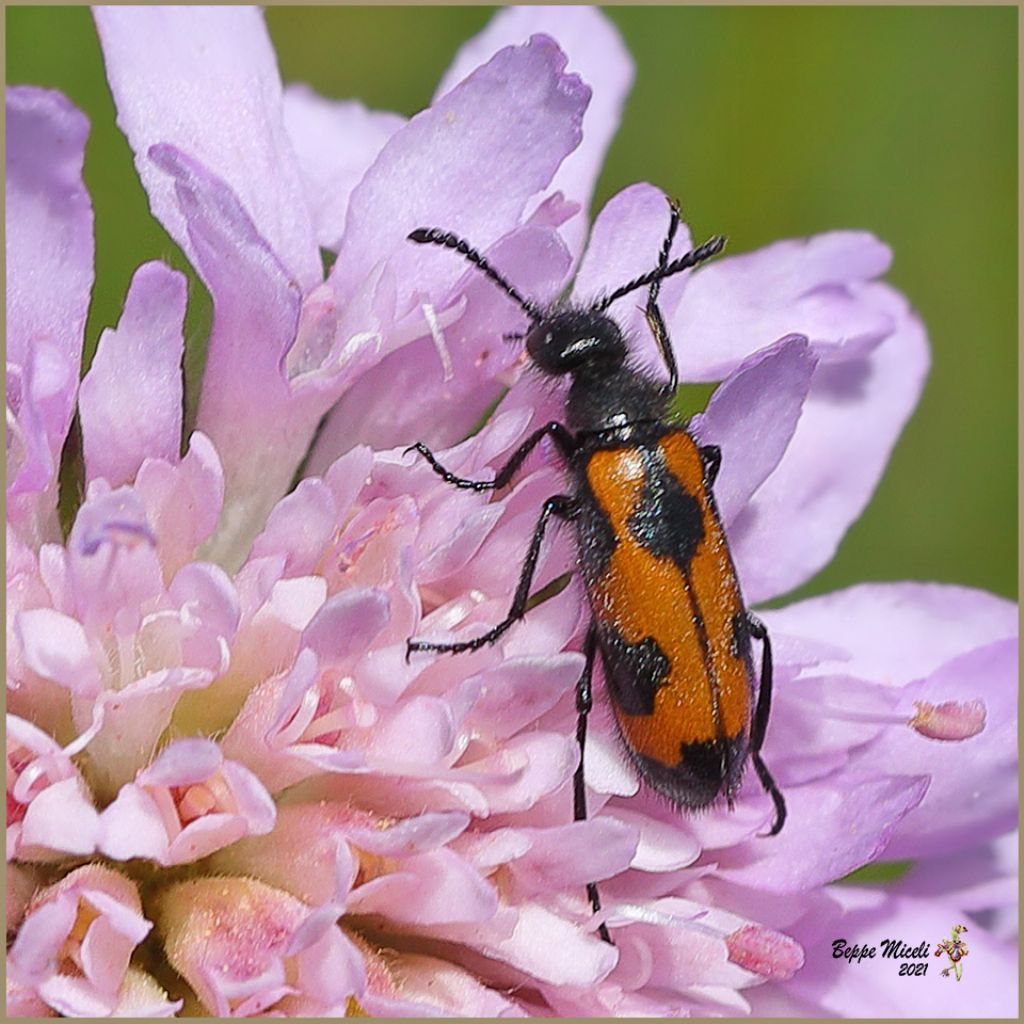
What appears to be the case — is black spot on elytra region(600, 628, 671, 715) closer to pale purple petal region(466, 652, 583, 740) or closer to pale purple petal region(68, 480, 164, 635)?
pale purple petal region(466, 652, 583, 740)

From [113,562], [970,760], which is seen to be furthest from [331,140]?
[970,760]

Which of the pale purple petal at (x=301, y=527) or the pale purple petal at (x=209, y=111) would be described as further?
the pale purple petal at (x=209, y=111)

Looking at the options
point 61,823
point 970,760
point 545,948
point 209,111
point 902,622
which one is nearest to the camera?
point 61,823

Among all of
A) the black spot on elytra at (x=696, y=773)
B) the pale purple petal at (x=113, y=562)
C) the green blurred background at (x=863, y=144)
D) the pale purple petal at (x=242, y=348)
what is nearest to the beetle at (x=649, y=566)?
the black spot on elytra at (x=696, y=773)

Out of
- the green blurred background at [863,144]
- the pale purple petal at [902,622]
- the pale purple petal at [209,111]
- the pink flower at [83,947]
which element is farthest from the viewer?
the green blurred background at [863,144]

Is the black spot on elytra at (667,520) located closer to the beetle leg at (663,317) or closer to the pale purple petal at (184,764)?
the beetle leg at (663,317)

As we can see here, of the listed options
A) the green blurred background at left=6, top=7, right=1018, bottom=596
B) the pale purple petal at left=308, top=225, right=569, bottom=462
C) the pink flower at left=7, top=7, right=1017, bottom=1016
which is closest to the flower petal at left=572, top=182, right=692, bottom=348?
the pink flower at left=7, top=7, right=1017, bottom=1016

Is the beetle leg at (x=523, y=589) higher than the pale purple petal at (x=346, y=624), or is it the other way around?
the beetle leg at (x=523, y=589)

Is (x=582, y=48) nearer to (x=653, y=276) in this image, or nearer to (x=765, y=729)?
(x=653, y=276)
